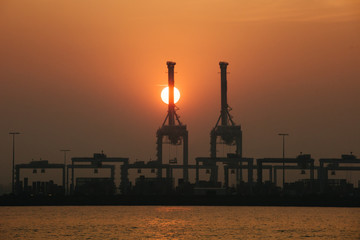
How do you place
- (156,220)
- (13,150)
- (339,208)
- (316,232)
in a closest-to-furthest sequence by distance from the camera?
(316,232) < (156,220) < (13,150) < (339,208)

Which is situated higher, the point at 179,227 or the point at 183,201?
the point at 183,201

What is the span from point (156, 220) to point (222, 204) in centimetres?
6576

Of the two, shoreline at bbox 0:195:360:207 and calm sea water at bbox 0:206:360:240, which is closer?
calm sea water at bbox 0:206:360:240

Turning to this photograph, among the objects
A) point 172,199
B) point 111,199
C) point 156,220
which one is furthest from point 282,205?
point 156,220

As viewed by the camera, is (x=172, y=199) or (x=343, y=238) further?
(x=172, y=199)

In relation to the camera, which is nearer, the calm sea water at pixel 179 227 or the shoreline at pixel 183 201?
the calm sea water at pixel 179 227

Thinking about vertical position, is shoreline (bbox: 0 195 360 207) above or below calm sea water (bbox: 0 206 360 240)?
above

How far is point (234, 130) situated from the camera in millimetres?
198750

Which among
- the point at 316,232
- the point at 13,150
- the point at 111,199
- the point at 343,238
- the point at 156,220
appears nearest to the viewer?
the point at 343,238

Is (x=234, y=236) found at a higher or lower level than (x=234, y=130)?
lower

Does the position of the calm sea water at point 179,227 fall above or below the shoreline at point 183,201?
below

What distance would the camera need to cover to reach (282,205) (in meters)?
190

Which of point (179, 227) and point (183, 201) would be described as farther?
point (183, 201)

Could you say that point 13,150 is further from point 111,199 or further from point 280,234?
point 280,234
